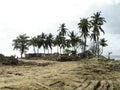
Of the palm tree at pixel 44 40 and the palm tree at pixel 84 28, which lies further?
the palm tree at pixel 44 40

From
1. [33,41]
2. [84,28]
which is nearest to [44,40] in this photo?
[33,41]

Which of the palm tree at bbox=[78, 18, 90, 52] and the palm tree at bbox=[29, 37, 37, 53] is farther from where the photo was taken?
the palm tree at bbox=[29, 37, 37, 53]

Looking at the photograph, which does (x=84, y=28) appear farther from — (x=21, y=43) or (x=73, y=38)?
(x=21, y=43)

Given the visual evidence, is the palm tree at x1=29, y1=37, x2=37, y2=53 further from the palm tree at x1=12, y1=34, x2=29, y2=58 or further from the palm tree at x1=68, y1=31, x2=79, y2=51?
the palm tree at x1=68, y1=31, x2=79, y2=51

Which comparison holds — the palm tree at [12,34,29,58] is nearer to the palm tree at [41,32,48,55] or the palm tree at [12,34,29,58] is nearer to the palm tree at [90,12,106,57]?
the palm tree at [41,32,48,55]

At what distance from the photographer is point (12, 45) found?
11106 cm

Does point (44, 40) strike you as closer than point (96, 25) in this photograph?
No

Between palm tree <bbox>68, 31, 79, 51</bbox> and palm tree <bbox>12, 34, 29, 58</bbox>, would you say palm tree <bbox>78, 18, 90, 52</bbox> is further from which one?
palm tree <bbox>12, 34, 29, 58</bbox>

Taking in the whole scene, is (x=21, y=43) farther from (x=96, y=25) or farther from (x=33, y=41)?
(x=96, y=25)

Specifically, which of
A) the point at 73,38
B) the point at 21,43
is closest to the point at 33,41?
the point at 21,43

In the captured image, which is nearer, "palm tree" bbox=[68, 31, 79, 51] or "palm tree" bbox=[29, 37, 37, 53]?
"palm tree" bbox=[68, 31, 79, 51]

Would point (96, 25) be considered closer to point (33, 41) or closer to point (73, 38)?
point (73, 38)

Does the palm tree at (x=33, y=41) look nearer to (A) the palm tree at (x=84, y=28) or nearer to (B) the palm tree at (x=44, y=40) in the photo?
(B) the palm tree at (x=44, y=40)

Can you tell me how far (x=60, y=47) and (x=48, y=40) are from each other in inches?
399
